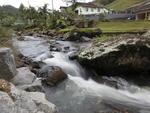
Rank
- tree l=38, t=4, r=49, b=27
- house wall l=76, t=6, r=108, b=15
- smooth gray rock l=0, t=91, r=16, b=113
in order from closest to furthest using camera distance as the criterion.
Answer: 1. smooth gray rock l=0, t=91, r=16, b=113
2. tree l=38, t=4, r=49, b=27
3. house wall l=76, t=6, r=108, b=15

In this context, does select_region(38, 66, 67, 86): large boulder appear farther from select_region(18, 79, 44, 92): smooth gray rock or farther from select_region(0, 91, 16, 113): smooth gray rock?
select_region(0, 91, 16, 113): smooth gray rock

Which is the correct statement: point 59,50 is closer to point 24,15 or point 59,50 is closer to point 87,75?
point 87,75

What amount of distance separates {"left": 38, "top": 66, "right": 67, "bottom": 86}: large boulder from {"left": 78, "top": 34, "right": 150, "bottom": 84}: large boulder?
7.49ft

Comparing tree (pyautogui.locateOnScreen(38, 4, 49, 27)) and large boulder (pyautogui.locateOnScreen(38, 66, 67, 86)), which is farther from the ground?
tree (pyautogui.locateOnScreen(38, 4, 49, 27))

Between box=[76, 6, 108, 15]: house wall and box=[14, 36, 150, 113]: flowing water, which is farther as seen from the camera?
box=[76, 6, 108, 15]: house wall

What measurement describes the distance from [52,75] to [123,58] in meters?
4.41

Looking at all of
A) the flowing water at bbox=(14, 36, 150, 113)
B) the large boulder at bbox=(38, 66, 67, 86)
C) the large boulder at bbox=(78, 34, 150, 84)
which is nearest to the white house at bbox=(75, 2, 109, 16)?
the large boulder at bbox=(78, 34, 150, 84)

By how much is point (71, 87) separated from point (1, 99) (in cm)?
805

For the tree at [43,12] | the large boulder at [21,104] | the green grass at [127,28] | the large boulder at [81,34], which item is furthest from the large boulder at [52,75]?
the tree at [43,12]

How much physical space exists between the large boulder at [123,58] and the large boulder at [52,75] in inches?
89.8

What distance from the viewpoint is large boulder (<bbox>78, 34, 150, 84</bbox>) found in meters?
16.7

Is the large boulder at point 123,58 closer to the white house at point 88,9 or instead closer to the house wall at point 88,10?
the house wall at point 88,10

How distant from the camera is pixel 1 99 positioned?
24.5 ft

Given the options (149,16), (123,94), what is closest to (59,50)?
(123,94)
